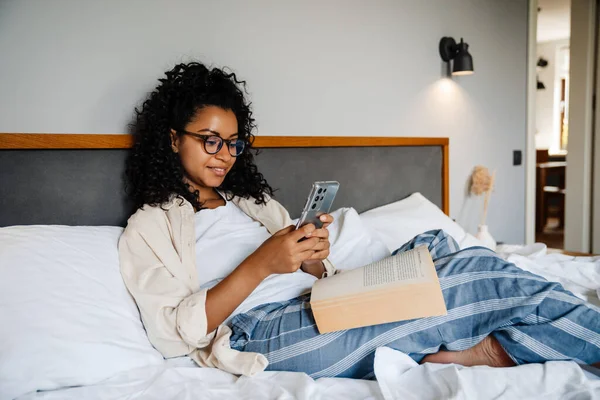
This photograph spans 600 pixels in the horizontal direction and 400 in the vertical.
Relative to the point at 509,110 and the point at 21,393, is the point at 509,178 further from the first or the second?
the point at 21,393

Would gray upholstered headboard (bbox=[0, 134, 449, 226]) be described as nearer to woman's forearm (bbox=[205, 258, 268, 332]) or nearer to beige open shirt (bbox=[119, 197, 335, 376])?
beige open shirt (bbox=[119, 197, 335, 376])

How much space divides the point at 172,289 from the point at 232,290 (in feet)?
0.45

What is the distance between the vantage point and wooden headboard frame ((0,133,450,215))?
121 centimetres

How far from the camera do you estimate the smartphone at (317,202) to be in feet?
3.47

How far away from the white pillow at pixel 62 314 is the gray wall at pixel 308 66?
35 cm

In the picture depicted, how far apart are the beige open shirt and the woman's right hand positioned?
0.50ft

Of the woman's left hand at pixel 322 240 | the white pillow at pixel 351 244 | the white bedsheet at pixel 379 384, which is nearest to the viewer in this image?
Answer: the white bedsheet at pixel 379 384

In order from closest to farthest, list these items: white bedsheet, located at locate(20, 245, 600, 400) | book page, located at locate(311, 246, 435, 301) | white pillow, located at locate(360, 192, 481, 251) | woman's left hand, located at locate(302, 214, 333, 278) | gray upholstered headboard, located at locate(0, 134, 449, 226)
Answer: white bedsheet, located at locate(20, 245, 600, 400) < book page, located at locate(311, 246, 435, 301) < woman's left hand, located at locate(302, 214, 333, 278) < gray upholstered headboard, located at locate(0, 134, 449, 226) < white pillow, located at locate(360, 192, 481, 251)

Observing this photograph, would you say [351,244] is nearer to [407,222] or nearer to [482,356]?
[407,222]

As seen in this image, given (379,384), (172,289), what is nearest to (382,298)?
(379,384)

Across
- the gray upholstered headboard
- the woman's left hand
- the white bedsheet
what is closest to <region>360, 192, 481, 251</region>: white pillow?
the gray upholstered headboard

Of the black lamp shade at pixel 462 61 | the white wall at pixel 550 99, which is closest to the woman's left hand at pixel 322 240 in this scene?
the black lamp shade at pixel 462 61

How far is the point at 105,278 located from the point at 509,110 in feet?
8.09

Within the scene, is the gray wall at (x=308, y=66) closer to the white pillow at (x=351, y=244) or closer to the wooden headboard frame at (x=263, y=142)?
the wooden headboard frame at (x=263, y=142)
